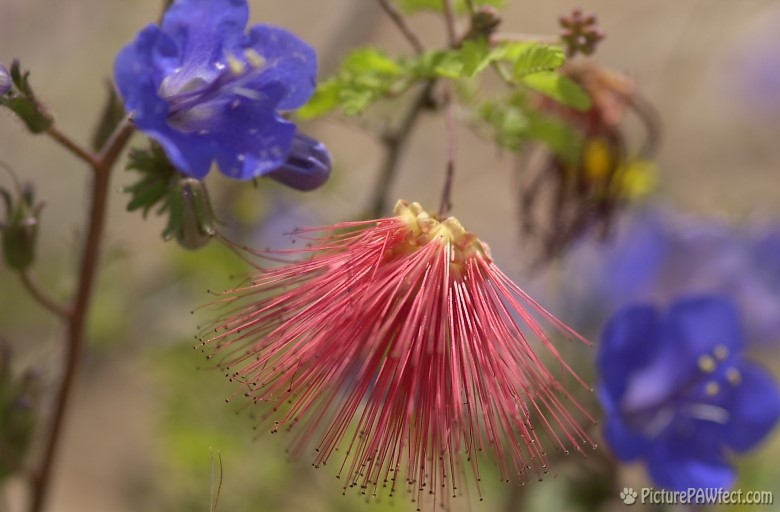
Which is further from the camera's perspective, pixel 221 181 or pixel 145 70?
pixel 221 181

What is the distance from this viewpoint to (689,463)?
1.67 m

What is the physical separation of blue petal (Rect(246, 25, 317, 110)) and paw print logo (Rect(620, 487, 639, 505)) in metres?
1.08

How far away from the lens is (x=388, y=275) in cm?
113

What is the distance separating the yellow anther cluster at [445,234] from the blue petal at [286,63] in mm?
192

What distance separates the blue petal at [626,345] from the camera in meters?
1.63

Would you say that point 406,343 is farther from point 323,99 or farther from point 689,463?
point 689,463

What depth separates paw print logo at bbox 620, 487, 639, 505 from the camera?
5.77 ft

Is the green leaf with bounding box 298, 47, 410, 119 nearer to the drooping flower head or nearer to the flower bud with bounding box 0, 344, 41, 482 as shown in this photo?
the drooping flower head

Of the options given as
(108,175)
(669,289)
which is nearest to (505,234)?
(669,289)

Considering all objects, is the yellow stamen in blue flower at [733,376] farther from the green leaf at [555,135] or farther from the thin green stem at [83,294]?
the thin green stem at [83,294]

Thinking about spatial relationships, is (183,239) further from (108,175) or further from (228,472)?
(228,472)

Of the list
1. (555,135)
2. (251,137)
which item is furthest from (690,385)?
(251,137)

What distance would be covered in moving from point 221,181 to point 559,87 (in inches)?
49.1

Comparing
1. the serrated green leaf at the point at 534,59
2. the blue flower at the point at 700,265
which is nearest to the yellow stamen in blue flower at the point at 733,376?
the blue flower at the point at 700,265
